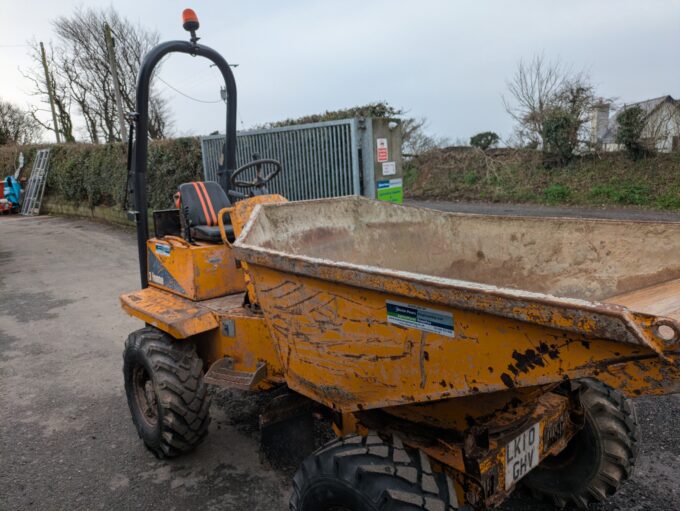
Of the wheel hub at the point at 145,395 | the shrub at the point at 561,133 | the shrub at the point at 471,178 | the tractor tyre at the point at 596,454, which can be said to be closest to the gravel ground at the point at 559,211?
the shrub at the point at 471,178

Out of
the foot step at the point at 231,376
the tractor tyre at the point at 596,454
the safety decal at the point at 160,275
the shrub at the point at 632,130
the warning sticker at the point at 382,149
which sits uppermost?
the shrub at the point at 632,130

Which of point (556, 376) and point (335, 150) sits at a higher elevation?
point (335, 150)

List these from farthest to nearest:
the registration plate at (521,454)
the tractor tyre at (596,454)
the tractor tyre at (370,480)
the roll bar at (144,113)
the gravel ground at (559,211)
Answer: the gravel ground at (559,211)
the roll bar at (144,113)
the tractor tyre at (596,454)
the registration plate at (521,454)
the tractor tyre at (370,480)

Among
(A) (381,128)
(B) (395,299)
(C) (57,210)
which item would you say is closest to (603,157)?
(A) (381,128)

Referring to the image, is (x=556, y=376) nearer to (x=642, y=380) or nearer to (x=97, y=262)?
(x=642, y=380)

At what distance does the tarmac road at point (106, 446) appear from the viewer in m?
2.78

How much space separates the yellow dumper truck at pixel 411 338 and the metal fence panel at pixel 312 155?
3.86 metres

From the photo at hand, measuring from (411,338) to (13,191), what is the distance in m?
20.9

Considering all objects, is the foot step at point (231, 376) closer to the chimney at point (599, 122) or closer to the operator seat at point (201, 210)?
the operator seat at point (201, 210)

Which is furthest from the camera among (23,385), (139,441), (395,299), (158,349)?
(23,385)

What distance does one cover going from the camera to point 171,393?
9.55 feet

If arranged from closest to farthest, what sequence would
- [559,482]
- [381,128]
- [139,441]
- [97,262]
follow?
[559,482], [139,441], [381,128], [97,262]

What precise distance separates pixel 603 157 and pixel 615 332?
38.4 ft

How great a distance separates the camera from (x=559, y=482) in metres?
2.54
